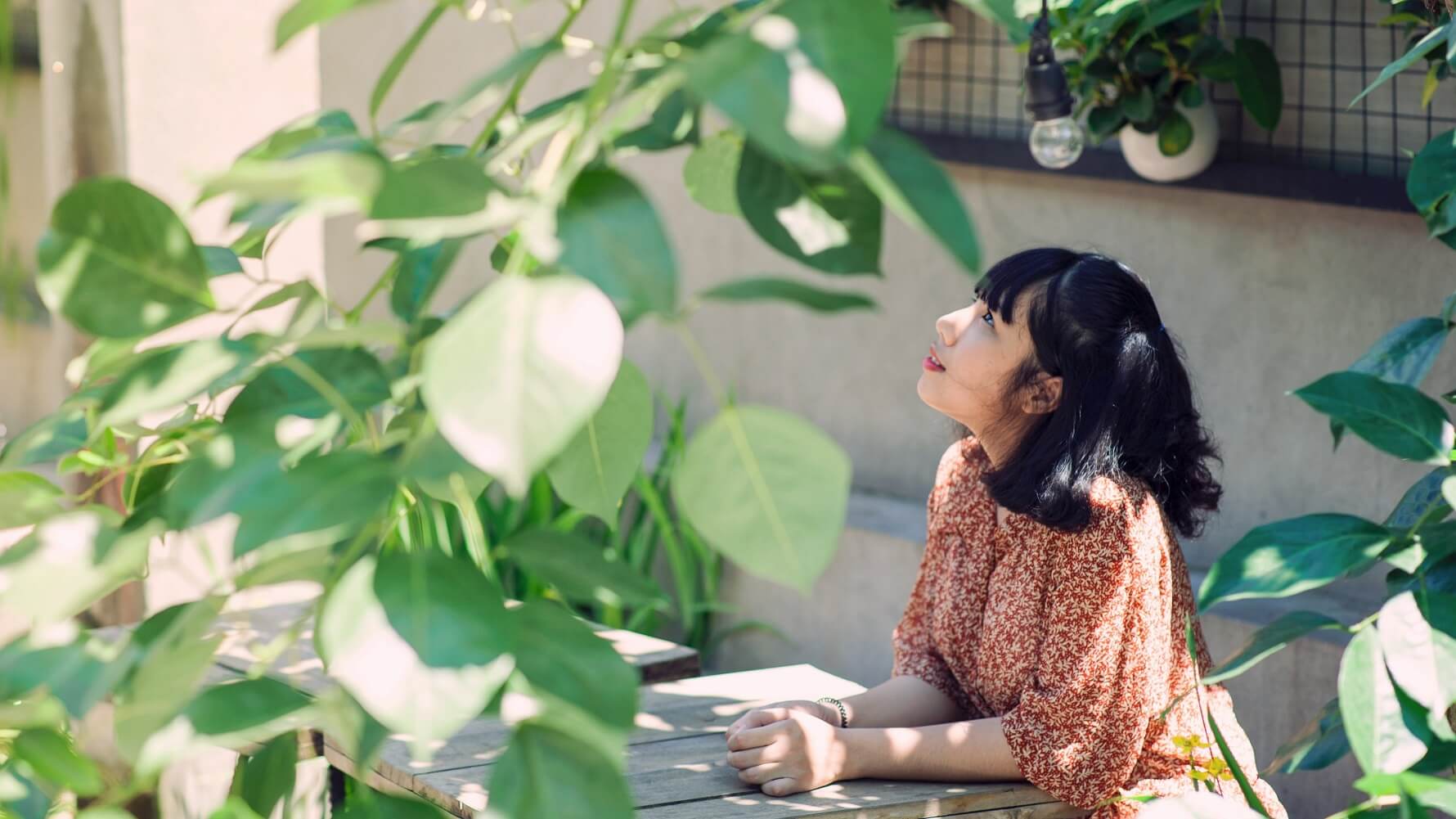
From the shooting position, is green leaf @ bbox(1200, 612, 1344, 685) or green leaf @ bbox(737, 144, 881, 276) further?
green leaf @ bbox(1200, 612, 1344, 685)

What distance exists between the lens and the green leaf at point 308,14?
49 cm

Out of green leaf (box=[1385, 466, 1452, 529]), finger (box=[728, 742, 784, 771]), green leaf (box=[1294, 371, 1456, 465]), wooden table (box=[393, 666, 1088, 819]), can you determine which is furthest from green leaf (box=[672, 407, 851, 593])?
finger (box=[728, 742, 784, 771])

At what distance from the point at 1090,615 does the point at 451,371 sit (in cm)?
146

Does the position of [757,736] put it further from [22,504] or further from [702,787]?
[22,504]

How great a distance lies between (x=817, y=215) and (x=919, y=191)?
6cm

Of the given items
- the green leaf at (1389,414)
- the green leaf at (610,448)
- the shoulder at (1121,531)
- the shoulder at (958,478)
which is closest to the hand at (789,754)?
the shoulder at (1121,531)

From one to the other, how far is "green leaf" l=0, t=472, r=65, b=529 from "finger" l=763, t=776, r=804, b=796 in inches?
41.3

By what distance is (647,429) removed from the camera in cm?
60

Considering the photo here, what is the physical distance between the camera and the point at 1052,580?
71.9 inches

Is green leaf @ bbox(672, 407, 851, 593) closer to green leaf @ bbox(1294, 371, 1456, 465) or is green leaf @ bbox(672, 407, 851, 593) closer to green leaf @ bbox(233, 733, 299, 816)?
green leaf @ bbox(233, 733, 299, 816)

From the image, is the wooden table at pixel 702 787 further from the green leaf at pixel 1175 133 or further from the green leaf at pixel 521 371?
the green leaf at pixel 1175 133

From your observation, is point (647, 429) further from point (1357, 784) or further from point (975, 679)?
point (975, 679)

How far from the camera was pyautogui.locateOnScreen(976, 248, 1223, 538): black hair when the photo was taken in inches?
71.9

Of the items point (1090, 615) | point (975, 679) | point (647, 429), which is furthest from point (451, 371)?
point (975, 679)
